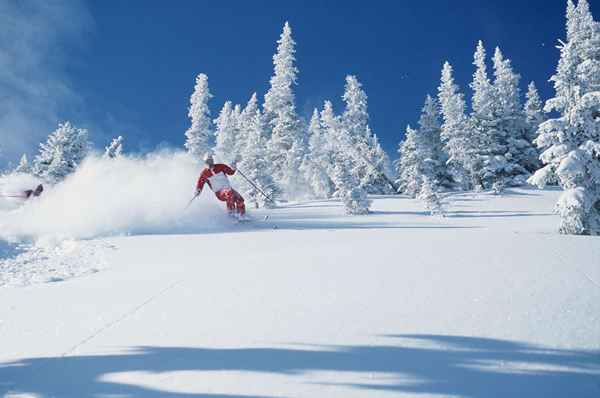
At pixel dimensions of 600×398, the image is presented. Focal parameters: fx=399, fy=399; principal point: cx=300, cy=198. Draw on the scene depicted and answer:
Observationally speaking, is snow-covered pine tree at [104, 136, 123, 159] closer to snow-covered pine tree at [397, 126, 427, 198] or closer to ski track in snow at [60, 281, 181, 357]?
snow-covered pine tree at [397, 126, 427, 198]

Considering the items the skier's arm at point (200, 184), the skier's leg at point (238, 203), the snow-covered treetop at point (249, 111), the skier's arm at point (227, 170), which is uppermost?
the snow-covered treetop at point (249, 111)

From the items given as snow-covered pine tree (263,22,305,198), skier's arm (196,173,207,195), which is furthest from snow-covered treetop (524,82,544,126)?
skier's arm (196,173,207,195)

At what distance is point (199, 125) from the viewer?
48219 mm

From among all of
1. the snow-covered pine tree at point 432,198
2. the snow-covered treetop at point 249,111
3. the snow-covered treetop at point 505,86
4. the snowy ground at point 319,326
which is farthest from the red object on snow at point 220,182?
the snow-covered treetop at point 249,111

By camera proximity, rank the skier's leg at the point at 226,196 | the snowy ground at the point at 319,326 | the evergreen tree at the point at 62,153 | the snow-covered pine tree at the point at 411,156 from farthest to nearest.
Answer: the snow-covered pine tree at the point at 411,156, the evergreen tree at the point at 62,153, the skier's leg at the point at 226,196, the snowy ground at the point at 319,326

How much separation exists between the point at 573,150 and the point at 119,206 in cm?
1903

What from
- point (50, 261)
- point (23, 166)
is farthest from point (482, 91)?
point (23, 166)

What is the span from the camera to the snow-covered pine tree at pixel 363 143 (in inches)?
1722

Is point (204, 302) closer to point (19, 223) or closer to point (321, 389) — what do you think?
point (321, 389)

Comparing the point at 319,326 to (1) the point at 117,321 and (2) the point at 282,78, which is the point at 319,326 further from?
(2) the point at 282,78

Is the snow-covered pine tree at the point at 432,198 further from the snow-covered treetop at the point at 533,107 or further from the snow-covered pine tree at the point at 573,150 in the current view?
the snow-covered treetop at the point at 533,107

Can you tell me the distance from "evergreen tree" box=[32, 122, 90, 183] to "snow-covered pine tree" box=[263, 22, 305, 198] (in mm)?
18918

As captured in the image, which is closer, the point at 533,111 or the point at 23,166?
the point at 533,111

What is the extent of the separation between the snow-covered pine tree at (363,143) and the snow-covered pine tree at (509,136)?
466 inches
